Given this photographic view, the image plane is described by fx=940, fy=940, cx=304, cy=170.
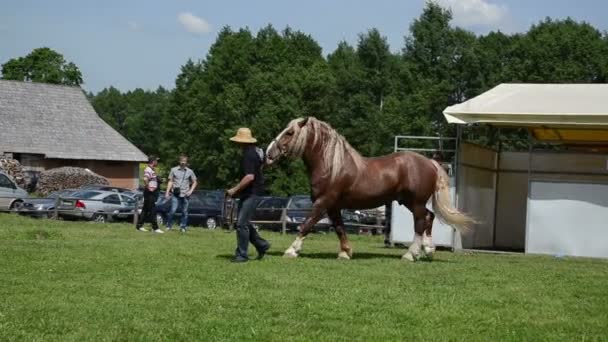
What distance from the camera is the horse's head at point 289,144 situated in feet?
49.2

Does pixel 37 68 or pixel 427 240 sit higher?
pixel 37 68

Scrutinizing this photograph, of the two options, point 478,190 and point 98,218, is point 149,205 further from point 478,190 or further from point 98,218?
point 98,218

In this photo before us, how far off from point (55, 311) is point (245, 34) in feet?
226

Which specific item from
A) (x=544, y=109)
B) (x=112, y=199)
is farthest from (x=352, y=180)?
(x=112, y=199)

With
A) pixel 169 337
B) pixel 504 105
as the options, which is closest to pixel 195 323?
pixel 169 337

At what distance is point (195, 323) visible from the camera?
8383 millimetres

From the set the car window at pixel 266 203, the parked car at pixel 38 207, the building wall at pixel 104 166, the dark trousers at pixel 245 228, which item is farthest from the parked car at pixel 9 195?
the dark trousers at pixel 245 228

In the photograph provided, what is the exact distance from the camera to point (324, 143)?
15.2 m

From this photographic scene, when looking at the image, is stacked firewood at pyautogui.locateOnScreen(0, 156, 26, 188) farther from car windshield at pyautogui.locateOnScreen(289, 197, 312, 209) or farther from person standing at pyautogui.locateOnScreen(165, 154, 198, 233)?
person standing at pyautogui.locateOnScreen(165, 154, 198, 233)

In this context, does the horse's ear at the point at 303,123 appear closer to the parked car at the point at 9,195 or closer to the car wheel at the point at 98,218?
the car wheel at the point at 98,218

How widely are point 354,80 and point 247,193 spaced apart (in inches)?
2197

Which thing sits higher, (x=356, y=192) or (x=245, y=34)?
(x=245, y=34)

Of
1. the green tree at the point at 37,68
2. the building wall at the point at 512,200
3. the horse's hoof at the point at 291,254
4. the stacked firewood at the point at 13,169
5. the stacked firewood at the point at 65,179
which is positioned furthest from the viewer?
the green tree at the point at 37,68

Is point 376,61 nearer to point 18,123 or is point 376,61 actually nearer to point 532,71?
point 532,71
